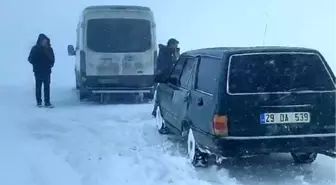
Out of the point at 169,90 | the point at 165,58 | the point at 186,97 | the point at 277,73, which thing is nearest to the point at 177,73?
the point at 169,90

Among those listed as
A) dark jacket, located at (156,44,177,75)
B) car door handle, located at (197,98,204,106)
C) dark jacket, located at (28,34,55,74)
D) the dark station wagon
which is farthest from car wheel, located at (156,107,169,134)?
dark jacket, located at (28,34,55,74)

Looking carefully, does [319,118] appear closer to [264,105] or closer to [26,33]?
[264,105]

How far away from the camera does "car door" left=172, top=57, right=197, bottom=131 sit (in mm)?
9273

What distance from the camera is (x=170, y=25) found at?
4619cm

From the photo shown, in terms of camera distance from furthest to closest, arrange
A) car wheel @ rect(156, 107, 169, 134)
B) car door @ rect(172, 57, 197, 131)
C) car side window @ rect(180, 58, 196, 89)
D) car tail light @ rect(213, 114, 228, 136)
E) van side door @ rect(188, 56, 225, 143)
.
→ car wheel @ rect(156, 107, 169, 134)
car side window @ rect(180, 58, 196, 89)
car door @ rect(172, 57, 197, 131)
van side door @ rect(188, 56, 225, 143)
car tail light @ rect(213, 114, 228, 136)

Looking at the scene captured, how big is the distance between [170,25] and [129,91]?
29.9 meters

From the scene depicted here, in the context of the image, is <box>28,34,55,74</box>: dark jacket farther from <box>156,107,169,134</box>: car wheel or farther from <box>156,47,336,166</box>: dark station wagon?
<box>156,47,336,166</box>: dark station wagon

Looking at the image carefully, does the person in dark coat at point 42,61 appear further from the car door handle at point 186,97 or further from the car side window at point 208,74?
the car side window at point 208,74

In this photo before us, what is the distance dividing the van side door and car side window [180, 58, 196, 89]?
363mm

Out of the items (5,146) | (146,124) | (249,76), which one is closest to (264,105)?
(249,76)

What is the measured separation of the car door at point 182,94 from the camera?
927 cm

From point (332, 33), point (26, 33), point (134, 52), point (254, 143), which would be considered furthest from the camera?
point (332, 33)

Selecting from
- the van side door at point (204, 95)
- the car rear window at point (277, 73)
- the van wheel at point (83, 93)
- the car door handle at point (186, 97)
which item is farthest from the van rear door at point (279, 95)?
the van wheel at point (83, 93)

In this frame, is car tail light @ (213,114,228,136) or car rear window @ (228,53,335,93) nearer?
car tail light @ (213,114,228,136)
